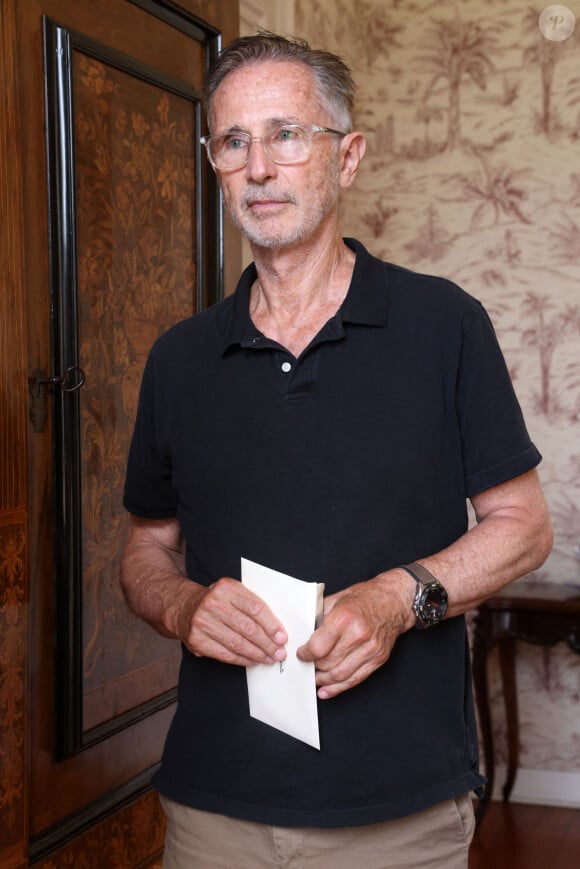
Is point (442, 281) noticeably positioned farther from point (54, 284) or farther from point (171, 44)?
point (171, 44)

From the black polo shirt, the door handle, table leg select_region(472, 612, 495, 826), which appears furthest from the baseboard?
the black polo shirt

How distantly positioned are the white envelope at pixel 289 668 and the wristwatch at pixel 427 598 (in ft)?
0.41

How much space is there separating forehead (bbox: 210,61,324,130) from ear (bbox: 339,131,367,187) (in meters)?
0.08

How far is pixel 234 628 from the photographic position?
4.50ft

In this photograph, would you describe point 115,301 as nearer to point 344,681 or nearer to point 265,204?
point 265,204

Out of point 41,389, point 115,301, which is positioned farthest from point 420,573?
point 115,301

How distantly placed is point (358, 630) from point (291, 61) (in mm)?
794

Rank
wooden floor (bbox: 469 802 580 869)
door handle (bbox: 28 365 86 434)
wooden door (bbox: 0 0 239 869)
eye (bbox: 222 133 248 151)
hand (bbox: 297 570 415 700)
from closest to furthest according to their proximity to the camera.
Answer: hand (bbox: 297 570 415 700)
eye (bbox: 222 133 248 151)
wooden door (bbox: 0 0 239 869)
door handle (bbox: 28 365 86 434)
wooden floor (bbox: 469 802 580 869)

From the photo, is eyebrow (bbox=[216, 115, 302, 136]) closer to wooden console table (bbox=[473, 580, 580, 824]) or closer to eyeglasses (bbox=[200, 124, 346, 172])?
eyeglasses (bbox=[200, 124, 346, 172])

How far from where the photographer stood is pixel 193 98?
279cm

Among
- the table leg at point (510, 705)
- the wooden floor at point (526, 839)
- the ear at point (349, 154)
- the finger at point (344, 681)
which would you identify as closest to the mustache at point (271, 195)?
the ear at point (349, 154)

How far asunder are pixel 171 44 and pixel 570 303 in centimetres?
214

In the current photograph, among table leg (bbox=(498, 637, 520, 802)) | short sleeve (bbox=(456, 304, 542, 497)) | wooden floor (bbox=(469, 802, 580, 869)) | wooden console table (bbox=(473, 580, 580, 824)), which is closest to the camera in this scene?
short sleeve (bbox=(456, 304, 542, 497))

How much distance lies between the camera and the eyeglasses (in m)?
1.50
